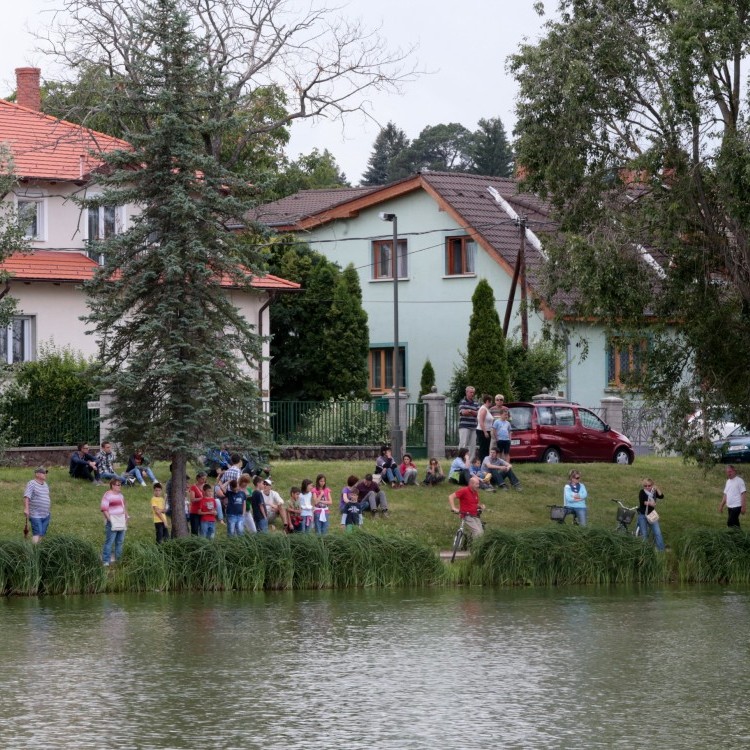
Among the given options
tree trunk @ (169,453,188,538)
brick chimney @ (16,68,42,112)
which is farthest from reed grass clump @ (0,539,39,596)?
brick chimney @ (16,68,42,112)

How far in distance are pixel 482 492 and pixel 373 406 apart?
672cm

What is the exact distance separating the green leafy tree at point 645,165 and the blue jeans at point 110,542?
404 inches

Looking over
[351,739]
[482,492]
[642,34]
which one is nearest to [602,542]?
[482,492]

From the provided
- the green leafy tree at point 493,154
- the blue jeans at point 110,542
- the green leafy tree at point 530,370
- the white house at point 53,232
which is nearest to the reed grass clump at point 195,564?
the blue jeans at point 110,542

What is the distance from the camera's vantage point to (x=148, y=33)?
29203 millimetres

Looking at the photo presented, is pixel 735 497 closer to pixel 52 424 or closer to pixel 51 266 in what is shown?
pixel 52 424

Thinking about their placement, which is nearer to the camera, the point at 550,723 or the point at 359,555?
the point at 550,723

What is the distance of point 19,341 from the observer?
41.6m

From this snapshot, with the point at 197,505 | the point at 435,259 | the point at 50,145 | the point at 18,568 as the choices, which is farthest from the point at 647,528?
the point at 435,259

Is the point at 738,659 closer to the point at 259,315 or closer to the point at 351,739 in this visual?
the point at 351,739

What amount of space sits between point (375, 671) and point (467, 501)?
12.2 meters

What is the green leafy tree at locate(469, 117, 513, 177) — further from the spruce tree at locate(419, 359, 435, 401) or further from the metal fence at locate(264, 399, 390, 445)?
the metal fence at locate(264, 399, 390, 445)

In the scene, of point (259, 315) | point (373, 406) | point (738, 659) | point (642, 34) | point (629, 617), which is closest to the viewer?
point (738, 659)

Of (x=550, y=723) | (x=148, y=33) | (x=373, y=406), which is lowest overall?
(x=550, y=723)
